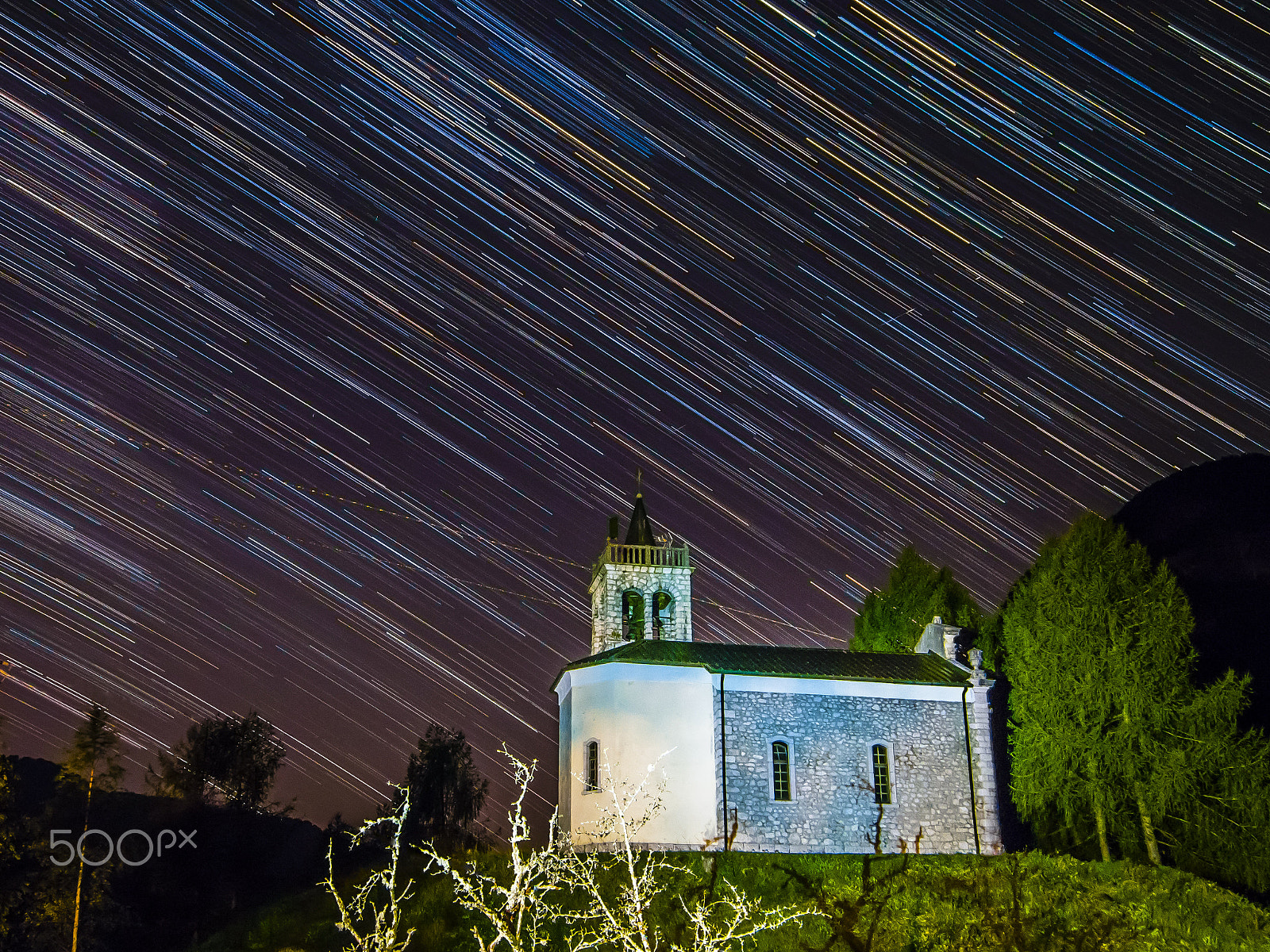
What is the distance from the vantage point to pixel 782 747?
95.9ft

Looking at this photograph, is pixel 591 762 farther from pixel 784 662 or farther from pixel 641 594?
pixel 641 594

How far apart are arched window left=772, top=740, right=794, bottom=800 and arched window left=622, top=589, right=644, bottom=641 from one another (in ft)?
35.9

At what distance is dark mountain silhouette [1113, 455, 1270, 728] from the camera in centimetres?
6359

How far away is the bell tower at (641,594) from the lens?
130 ft

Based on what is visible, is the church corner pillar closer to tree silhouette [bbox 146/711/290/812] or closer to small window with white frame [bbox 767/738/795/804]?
small window with white frame [bbox 767/738/795/804]

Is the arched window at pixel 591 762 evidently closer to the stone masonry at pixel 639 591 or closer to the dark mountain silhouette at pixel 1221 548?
the stone masonry at pixel 639 591

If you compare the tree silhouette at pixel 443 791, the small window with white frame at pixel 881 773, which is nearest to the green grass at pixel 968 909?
the small window with white frame at pixel 881 773

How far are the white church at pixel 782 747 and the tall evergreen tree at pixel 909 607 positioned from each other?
13470 mm

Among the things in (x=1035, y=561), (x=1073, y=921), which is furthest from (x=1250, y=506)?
(x=1073, y=921)

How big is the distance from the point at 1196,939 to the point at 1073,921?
8.25 ft

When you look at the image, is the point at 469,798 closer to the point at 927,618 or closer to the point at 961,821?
the point at 927,618

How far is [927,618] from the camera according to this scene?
44.6 meters

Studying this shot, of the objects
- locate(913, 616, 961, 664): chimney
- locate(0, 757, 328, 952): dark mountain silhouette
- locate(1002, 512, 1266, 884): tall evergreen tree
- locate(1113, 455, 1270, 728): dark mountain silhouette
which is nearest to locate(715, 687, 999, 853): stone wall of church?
locate(1002, 512, 1266, 884): tall evergreen tree

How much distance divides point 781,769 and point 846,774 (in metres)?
2.00
